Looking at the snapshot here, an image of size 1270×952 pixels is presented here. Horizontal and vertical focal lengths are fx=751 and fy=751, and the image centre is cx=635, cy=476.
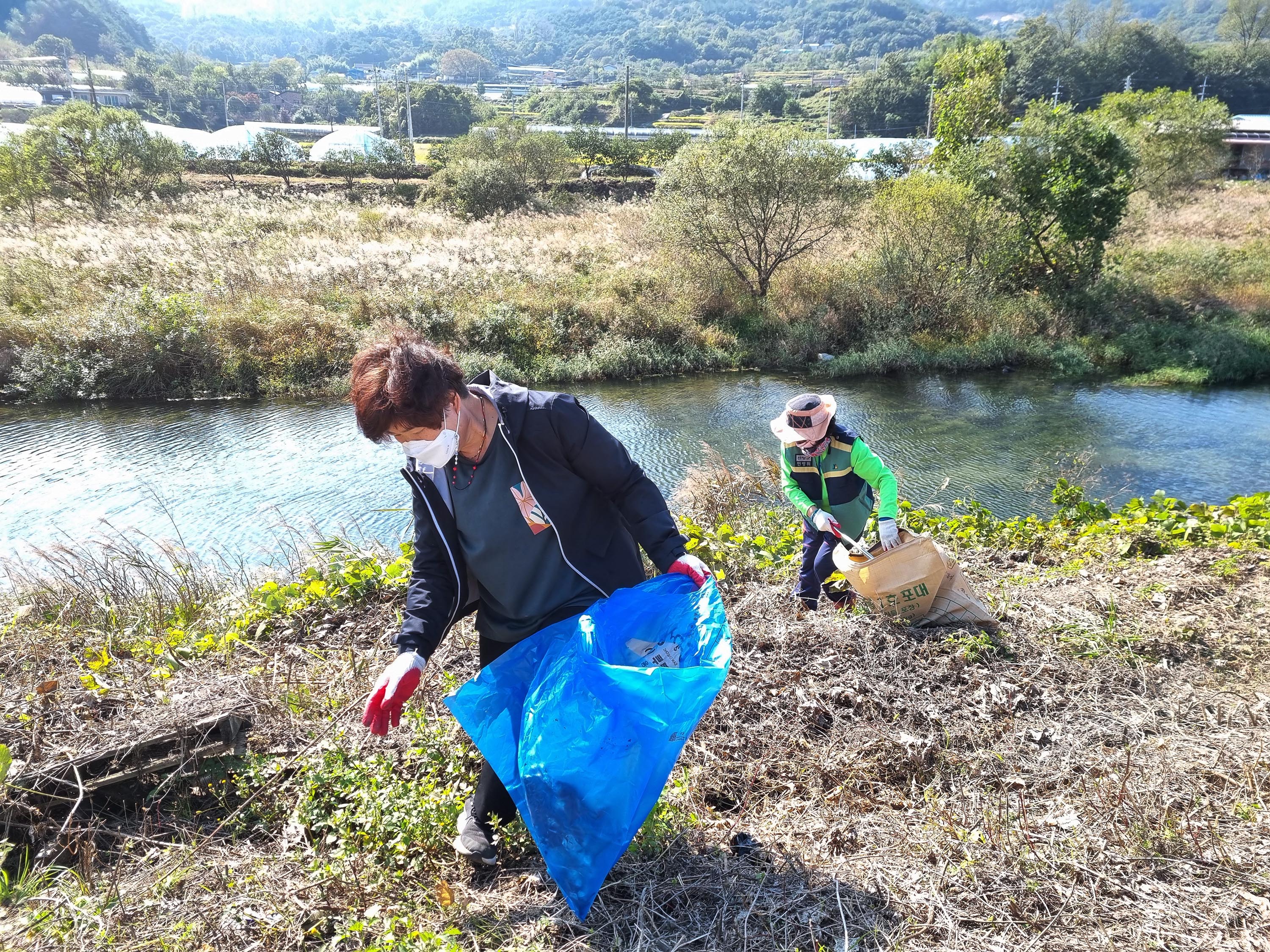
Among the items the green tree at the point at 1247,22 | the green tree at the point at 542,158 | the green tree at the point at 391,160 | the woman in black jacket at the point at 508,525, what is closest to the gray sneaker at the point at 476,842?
the woman in black jacket at the point at 508,525

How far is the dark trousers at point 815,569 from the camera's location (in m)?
4.25

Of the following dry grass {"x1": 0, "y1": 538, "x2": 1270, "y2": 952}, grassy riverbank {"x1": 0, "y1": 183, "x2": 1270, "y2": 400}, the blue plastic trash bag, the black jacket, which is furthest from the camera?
grassy riverbank {"x1": 0, "y1": 183, "x2": 1270, "y2": 400}

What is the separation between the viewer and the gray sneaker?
243 cm

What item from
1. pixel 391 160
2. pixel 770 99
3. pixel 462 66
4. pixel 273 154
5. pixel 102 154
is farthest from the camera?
pixel 462 66

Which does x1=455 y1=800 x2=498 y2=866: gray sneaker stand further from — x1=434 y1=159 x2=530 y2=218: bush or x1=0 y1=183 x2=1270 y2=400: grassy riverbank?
x1=434 y1=159 x2=530 y2=218: bush

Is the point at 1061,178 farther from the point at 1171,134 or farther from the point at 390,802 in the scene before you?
the point at 390,802

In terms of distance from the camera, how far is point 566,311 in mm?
16734

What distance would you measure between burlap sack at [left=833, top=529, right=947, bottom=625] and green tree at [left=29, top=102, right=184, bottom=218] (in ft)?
91.4

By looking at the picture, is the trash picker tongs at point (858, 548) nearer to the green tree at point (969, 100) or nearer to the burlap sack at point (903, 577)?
the burlap sack at point (903, 577)

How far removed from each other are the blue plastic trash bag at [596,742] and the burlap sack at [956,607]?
77.9 inches

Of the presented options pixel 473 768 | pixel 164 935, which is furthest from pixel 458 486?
pixel 164 935

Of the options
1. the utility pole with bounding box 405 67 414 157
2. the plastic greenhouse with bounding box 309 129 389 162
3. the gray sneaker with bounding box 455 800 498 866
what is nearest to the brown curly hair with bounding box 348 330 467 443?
the gray sneaker with bounding box 455 800 498 866

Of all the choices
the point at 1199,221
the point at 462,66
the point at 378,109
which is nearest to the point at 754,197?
the point at 1199,221

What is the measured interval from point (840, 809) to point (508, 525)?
5.14ft
